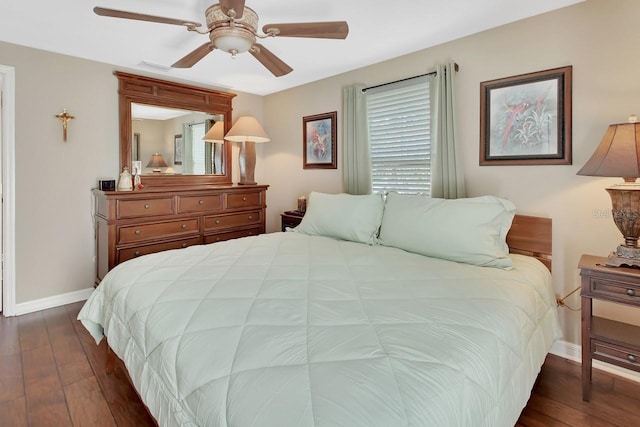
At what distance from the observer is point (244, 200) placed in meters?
4.05

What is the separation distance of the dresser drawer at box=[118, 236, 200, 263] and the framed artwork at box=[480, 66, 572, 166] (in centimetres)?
285

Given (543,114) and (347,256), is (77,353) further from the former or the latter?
(543,114)

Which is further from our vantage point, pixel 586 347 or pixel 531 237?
pixel 531 237

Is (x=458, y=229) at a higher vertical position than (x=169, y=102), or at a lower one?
lower

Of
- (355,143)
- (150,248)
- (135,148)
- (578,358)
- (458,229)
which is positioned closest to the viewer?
(458,229)

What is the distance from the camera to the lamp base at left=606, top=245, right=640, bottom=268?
1.82 meters

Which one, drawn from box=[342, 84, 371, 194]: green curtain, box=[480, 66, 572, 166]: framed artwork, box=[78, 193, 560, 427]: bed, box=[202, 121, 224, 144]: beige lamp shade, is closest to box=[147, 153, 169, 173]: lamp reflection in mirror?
box=[202, 121, 224, 144]: beige lamp shade

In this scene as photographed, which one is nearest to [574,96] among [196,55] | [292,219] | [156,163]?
[196,55]

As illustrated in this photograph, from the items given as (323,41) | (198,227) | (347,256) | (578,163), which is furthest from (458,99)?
(198,227)

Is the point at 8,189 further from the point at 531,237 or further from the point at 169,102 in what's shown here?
the point at 531,237

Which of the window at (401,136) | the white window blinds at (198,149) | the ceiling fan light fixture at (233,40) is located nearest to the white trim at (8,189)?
the white window blinds at (198,149)

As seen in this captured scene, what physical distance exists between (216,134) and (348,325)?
3.56 m

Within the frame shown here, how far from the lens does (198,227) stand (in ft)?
11.9

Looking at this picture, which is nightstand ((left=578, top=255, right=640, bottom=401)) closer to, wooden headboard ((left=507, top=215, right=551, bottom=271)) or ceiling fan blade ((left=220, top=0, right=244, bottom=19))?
wooden headboard ((left=507, top=215, right=551, bottom=271))
